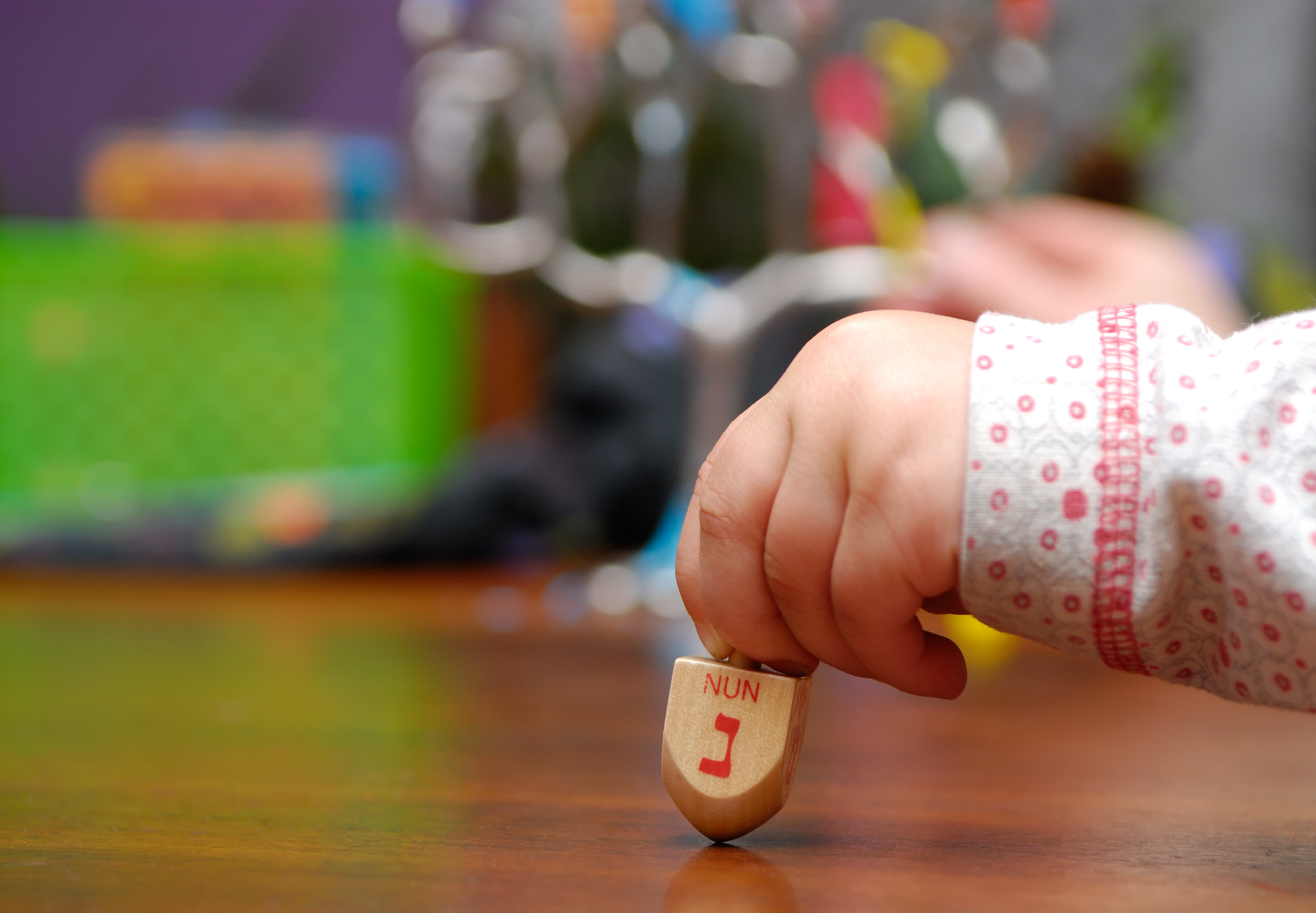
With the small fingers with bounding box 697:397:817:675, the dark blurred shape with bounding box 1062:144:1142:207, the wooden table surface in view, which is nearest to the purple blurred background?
the dark blurred shape with bounding box 1062:144:1142:207

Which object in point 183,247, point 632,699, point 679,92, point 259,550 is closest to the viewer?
point 632,699

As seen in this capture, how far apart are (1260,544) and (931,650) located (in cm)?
8

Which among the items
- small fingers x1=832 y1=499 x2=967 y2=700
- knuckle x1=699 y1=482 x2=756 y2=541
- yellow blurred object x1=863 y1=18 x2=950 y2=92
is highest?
yellow blurred object x1=863 y1=18 x2=950 y2=92

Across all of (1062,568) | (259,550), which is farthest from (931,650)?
(259,550)

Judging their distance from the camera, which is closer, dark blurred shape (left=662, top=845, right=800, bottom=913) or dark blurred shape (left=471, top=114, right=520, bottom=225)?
dark blurred shape (left=662, top=845, right=800, bottom=913)

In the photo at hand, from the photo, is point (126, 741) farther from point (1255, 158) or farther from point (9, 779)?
point (1255, 158)

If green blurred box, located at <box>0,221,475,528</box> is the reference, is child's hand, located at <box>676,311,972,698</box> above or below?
above

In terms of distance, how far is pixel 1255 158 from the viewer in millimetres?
1657

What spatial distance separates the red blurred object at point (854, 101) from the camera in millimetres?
1201

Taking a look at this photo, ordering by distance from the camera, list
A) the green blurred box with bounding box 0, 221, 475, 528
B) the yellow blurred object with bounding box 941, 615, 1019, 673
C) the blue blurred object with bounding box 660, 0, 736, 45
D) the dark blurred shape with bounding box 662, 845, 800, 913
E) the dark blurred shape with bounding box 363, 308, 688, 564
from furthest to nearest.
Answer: the green blurred box with bounding box 0, 221, 475, 528 < the dark blurred shape with bounding box 363, 308, 688, 564 < the blue blurred object with bounding box 660, 0, 736, 45 < the yellow blurred object with bounding box 941, 615, 1019, 673 < the dark blurred shape with bounding box 662, 845, 800, 913

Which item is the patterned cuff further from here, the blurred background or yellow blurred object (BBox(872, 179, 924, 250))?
yellow blurred object (BBox(872, 179, 924, 250))

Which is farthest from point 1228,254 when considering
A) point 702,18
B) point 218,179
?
point 218,179

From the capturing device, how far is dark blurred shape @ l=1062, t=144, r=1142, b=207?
1476 millimetres

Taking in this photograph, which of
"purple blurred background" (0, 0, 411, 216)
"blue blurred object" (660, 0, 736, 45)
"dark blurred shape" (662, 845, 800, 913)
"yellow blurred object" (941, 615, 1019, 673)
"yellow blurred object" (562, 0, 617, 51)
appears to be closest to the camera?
"dark blurred shape" (662, 845, 800, 913)
